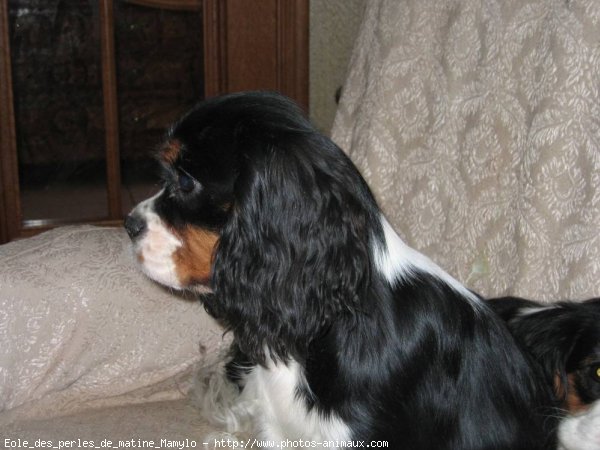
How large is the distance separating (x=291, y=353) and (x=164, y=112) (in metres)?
2.14

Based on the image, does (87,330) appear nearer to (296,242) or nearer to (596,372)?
(296,242)

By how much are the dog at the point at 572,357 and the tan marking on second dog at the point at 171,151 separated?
870 mm

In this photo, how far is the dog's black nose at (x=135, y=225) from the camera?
162 cm

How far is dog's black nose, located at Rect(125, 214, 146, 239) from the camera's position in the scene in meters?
1.62

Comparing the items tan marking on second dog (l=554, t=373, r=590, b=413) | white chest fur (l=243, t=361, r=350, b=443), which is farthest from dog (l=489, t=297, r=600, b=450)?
white chest fur (l=243, t=361, r=350, b=443)

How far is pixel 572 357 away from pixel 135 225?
998 mm

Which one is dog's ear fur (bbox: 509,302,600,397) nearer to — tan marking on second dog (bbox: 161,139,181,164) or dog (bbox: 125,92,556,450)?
dog (bbox: 125,92,556,450)

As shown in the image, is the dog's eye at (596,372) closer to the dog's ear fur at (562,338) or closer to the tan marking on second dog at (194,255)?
the dog's ear fur at (562,338)

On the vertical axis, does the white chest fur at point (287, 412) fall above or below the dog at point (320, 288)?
below

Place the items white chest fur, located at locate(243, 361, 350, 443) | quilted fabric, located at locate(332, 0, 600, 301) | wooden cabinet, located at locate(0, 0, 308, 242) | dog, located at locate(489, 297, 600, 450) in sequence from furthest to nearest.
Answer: wooden cabinet, located at locate(0, 0, 308, 242), quilted fabric, located at locate(332, 0, 600, 301), dog, located at locate(489, 297, 600, 450), white chest fur, located at locate(243, 361, 350, 443)

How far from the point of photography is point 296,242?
148 centimetres

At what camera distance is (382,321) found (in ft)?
5.06

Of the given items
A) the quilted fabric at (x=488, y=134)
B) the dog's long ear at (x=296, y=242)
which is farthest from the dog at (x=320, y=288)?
the quilted fabric at (x=488, y=134)

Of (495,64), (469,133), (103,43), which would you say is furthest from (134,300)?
(103,43)
